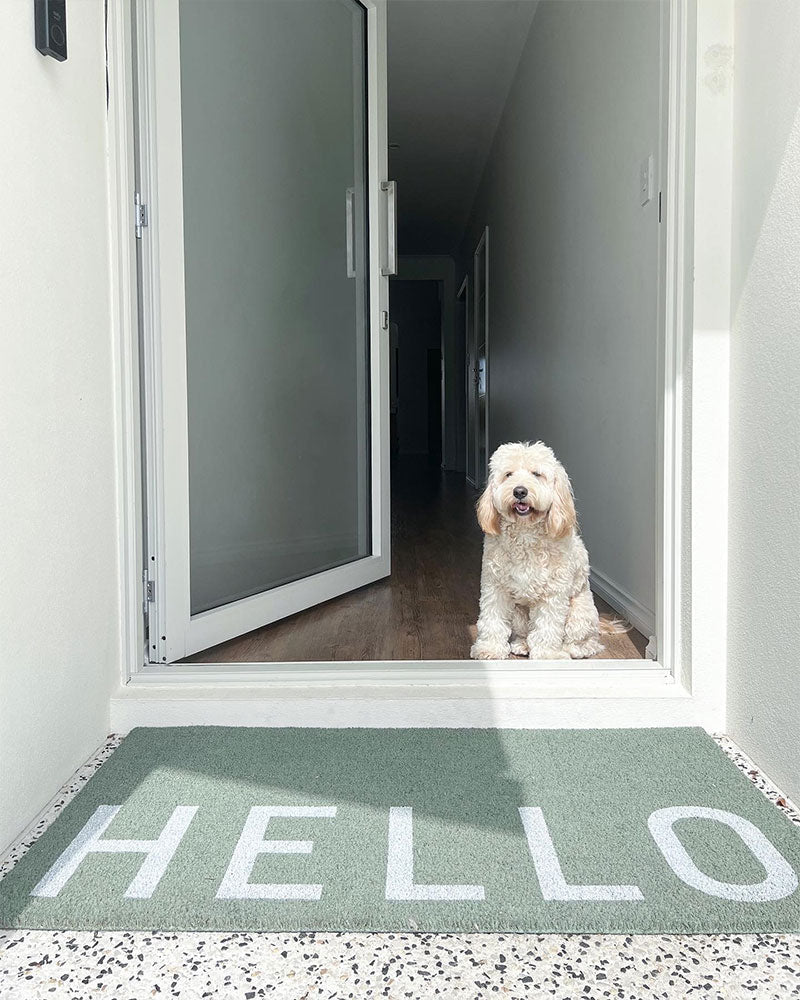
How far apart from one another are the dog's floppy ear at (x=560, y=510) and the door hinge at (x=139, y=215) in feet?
3.80

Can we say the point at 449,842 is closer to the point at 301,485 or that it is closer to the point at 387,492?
the point at 301,485

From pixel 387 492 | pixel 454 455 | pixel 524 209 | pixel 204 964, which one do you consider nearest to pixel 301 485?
pixel 387 492

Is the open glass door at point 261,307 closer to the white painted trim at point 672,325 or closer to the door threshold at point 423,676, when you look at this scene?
the door threshold at point 423,676

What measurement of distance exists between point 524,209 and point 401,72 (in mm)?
1082

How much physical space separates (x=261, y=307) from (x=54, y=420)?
1.09 m

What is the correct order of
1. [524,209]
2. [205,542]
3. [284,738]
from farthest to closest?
[524,209], [205,542], [284,738]

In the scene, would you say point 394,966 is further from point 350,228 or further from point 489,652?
point 350,228

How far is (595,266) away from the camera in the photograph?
114 inches

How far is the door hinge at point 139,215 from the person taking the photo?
1.85 metres

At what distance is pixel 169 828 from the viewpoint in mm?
1269

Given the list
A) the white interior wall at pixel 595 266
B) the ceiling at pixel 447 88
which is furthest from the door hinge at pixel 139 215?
the ceiling at pixel 447 88

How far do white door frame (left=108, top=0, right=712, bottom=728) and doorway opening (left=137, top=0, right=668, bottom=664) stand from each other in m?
0.10

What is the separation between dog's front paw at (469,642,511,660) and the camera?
2033mm

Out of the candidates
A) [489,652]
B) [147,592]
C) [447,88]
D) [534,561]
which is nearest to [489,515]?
[534,561]
